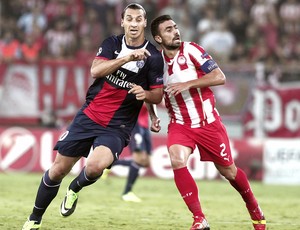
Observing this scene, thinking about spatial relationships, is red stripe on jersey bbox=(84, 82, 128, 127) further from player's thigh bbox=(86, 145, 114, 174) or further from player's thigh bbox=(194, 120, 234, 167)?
player's thigh bbox=(194, 120, 234, 167)

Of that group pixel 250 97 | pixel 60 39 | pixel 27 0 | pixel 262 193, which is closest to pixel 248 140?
pixel 250 97

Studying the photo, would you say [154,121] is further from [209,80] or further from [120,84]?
[209,80]

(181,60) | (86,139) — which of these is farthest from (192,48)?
(86,139)

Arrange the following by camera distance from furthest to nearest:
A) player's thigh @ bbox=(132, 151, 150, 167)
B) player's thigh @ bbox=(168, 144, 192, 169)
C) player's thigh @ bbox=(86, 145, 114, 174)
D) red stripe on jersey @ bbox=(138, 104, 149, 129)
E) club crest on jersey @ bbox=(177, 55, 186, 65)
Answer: red stripe on jersey @ bbox=(138, 104, 149, 129) < player's thigh @ bbox=(132, 151, 150, 167) < club crest on jersey @ bbox=(177, 55, 186, 65) < player's thigh @ bbox=(168, 144, 192, 169) < player's thigh @ bbox=(86, 145, 114, 174)

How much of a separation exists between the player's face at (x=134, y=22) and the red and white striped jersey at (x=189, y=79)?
28.6 inches

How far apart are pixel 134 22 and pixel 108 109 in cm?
97

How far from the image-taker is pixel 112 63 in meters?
8.23

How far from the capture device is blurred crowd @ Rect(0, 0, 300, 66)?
61.0 ft

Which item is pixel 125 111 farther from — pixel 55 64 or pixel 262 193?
pixel 55 64

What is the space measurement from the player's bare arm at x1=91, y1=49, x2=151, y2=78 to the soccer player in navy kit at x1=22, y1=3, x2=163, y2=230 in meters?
0.01

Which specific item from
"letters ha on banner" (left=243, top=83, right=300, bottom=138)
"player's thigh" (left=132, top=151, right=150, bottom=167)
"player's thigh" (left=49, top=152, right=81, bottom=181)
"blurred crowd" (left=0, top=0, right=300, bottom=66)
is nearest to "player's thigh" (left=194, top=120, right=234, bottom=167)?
"player's thigh" (left=49, top=152, right=81, bottom=181)

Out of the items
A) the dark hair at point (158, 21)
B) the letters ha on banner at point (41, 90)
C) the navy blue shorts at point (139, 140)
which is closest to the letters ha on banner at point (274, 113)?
the letters ha on banner at point (41, 90)

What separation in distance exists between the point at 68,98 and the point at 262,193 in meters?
5.15

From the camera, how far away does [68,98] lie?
17.7 meters
